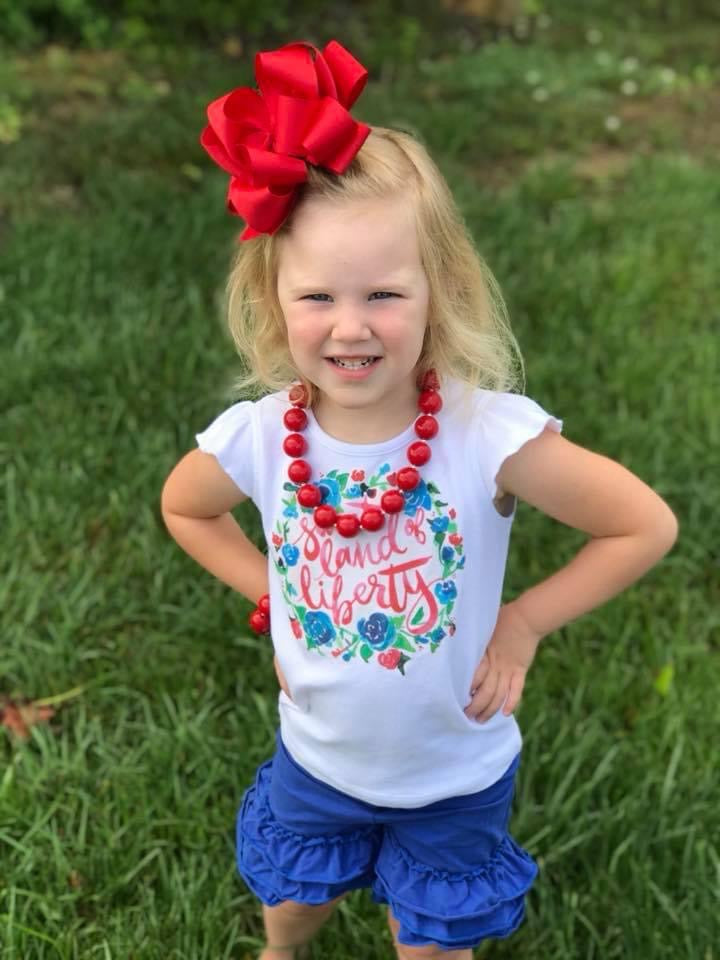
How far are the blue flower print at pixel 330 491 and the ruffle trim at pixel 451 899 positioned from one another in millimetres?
565

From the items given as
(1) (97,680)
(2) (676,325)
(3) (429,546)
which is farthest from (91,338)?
(3) (429,546)

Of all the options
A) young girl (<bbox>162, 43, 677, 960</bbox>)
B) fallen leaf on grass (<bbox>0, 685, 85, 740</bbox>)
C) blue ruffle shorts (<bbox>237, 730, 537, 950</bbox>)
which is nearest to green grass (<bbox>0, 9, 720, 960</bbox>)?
fallen leaf on grass (<bbox>0, 685, 85, 740</bbox>)

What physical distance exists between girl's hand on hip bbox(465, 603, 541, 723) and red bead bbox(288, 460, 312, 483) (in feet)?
1.17

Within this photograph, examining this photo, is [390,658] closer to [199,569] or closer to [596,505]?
[596,505]

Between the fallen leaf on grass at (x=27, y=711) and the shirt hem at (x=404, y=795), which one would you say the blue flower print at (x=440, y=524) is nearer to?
the shirt hem at (x=404, y=795)

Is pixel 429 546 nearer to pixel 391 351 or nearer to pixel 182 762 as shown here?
pixel 391 351

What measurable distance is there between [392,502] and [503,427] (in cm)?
18

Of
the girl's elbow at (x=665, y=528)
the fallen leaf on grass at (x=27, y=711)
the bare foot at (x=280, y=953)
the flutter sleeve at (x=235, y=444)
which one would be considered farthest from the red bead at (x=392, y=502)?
the fallen leaf on grass at (x=27, y=711)

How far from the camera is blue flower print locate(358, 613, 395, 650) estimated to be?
1.54 m

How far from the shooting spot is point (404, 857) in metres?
1.73

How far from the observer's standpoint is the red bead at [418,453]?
151cm

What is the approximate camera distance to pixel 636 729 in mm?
2434

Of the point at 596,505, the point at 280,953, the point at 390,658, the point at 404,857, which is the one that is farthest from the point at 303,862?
the point at 596,505

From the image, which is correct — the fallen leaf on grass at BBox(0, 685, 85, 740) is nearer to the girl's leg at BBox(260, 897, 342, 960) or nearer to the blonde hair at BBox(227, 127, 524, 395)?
the girl's leg at BBox(260, 897, 342, 960)
